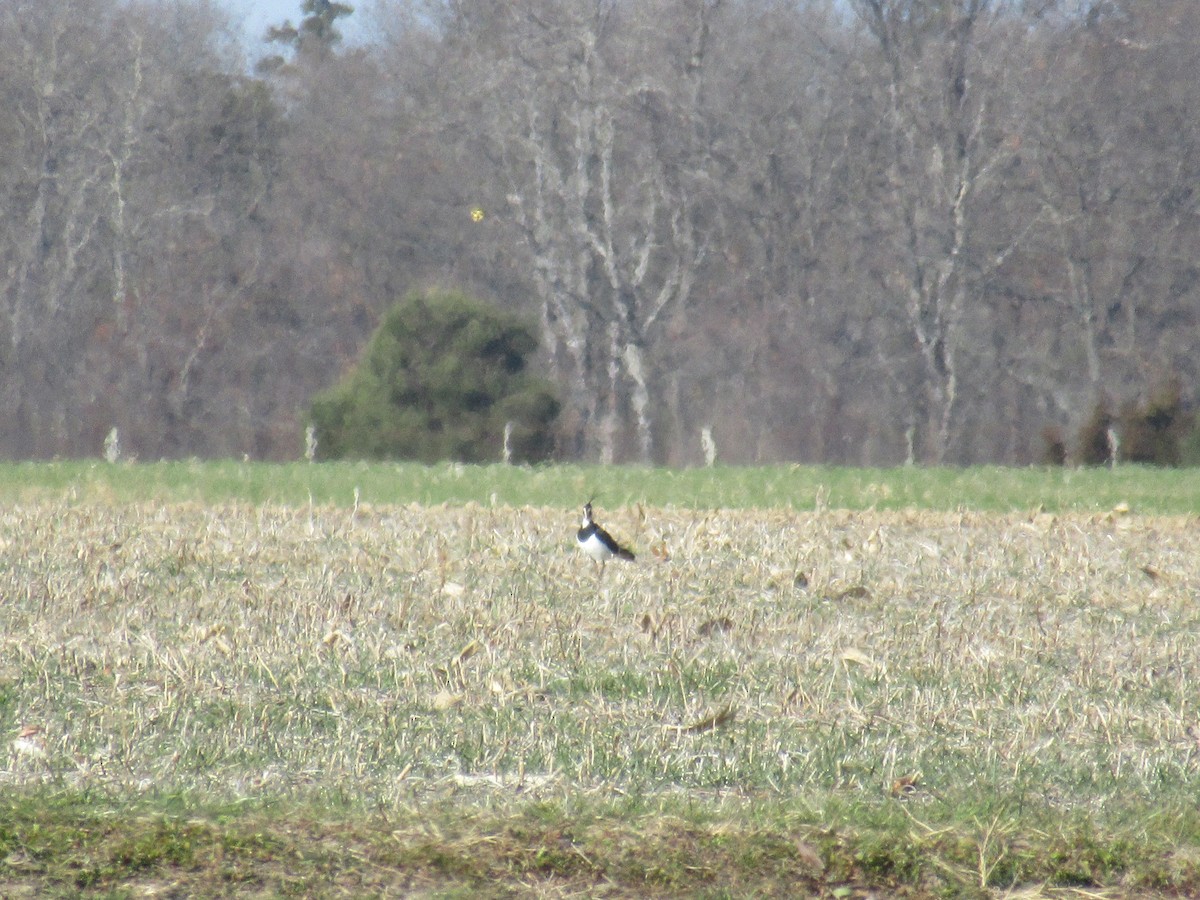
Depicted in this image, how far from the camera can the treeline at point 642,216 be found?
35.6m

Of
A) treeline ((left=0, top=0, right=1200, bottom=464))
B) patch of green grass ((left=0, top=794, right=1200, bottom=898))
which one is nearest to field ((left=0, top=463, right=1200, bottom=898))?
patch of green grass ((left=0, top=794, right=1200, bottom=898))

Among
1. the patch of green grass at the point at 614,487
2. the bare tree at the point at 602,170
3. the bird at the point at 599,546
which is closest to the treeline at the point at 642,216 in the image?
the bare tree at the point at 602,170

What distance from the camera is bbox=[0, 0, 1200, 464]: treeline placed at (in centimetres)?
3559

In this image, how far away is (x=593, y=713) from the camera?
Answer: 6059 millimetres

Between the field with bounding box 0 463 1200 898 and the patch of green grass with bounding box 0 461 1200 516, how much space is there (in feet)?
11.8

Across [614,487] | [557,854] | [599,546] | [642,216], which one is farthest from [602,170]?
[557,854]

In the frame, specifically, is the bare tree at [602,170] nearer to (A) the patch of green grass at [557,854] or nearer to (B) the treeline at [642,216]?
(B) the treeline at [642,216]

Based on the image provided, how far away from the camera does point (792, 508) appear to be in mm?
14844

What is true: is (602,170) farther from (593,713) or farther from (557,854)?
(557,854)

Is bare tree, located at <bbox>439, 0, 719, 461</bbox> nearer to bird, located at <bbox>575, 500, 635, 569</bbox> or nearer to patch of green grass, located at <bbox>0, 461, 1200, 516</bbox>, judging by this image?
patch of green grass, located at <bbox>0, 461, 1200, 516</bbox>

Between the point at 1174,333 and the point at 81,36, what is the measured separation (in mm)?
26154

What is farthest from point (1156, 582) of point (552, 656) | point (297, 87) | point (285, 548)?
point (297, 87)

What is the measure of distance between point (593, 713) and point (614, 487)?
1196 centimetres

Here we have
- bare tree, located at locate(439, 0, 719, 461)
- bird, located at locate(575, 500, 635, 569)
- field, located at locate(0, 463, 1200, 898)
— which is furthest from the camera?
bare tree, located at locate(439, 0, 719, 461)
